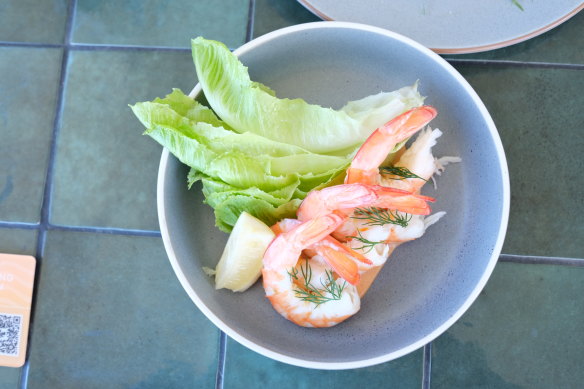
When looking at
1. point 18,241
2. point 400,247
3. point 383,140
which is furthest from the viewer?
point 18,241

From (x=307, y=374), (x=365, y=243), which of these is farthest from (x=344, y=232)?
(x=307, y=374)

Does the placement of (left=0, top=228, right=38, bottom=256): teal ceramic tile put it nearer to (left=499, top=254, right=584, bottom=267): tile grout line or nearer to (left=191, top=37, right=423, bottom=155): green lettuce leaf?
(left=191, top=37, right=423, bottom=155): green lettuce leaf

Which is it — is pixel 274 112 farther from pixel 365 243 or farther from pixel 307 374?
pixel 307 374

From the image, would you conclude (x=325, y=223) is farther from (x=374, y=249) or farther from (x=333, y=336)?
(x=333, y=336)

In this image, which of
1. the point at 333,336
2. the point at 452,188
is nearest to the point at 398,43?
the point at 452,188

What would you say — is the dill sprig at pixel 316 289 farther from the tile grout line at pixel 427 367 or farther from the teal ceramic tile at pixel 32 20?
the teal ceramic tile at pixel 32 20

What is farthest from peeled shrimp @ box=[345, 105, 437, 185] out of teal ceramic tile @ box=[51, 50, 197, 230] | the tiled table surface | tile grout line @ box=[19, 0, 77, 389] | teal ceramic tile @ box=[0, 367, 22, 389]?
teal ceramic tile @ box=[0, 367, 22, 389]
